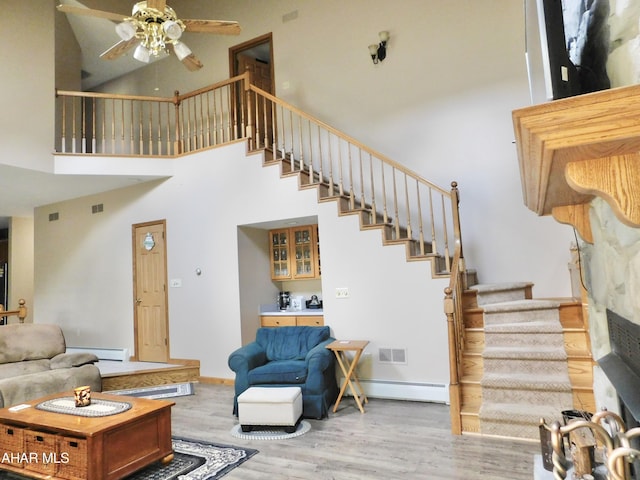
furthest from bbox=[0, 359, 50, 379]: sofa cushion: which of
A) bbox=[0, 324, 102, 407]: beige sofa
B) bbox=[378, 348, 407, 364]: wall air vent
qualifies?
bbox=[378, 348, 407, 364]: wall air vent

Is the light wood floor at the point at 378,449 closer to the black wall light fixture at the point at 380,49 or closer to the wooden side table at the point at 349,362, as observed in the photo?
the wooden side table at the point at 349,362

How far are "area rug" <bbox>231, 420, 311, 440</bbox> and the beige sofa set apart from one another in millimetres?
1948

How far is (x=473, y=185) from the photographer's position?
16.9ft

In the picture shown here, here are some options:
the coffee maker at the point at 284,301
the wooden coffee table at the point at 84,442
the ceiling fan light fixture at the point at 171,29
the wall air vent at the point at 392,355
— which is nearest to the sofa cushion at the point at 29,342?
the wooden coffee table at the point at 84,442

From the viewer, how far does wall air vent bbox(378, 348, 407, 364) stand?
14.8ft

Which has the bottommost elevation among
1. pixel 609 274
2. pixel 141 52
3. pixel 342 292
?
pixel 342 292

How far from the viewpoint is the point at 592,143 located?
100 centimetres

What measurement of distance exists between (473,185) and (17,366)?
225 inches

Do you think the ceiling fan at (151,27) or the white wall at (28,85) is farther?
the white wall at (28,85)

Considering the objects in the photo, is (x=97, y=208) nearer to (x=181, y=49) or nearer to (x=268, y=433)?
(x=181, y=49)

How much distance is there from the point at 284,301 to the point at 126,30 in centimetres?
407

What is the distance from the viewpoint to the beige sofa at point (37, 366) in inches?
155

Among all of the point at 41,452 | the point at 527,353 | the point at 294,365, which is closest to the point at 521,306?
the point at 527,353

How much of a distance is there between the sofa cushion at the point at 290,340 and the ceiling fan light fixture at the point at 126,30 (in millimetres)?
3298
